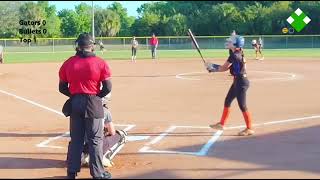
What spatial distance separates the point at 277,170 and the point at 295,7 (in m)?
73.1

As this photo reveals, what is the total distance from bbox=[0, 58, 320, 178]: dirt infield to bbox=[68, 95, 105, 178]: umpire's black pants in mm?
527

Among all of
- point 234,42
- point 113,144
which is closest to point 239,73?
point 234,42

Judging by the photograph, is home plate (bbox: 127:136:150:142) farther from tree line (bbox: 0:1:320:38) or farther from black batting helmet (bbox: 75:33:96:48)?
tree line (bbox: 0:1:320:38)

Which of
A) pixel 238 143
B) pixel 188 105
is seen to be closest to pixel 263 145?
pixel 238 143

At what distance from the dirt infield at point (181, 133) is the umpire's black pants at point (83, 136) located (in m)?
0.53

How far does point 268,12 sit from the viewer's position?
75.6 meters

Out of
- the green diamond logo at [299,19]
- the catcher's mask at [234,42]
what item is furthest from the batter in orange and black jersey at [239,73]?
the green diamond logo at [299,19]

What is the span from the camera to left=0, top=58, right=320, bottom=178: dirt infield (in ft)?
26.8

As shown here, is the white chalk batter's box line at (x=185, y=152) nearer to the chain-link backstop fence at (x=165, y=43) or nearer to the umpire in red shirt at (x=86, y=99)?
the umpire in red shirt at (x=86, y=99)

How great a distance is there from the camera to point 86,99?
7.30 meters

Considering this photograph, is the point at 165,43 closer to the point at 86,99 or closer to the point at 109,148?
the point at 109,148

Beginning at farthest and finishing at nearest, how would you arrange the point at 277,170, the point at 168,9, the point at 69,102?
the point at 168,9
the point at 277,170
the point at 69,102

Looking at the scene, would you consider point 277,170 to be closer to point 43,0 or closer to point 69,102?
point 69,102

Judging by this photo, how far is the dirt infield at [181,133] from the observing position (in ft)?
26.8
